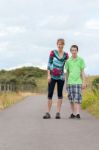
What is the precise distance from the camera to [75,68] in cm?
1494

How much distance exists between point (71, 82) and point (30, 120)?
1.66 m

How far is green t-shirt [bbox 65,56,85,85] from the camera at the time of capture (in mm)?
14891

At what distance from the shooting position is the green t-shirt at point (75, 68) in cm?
1489

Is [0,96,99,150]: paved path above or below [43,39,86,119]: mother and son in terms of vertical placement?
below

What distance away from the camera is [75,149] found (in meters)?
8.88

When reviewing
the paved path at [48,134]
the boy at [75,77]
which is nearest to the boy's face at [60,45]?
the boy at [75,77]

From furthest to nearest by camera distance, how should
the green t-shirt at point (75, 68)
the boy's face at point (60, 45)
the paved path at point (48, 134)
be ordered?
1. the green t-shirt at point (75, 68)
2. the boy's face at point (60, 45)
3. the paved path at point (48, 134)

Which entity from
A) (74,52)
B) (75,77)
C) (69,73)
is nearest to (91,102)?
(69,73)

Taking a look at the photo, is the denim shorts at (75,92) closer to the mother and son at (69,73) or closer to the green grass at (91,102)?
the mother and son at (69,73)

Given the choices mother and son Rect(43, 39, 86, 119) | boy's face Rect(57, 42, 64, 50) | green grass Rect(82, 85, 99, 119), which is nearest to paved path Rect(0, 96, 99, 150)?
mother and son Rect(43, 39, 86, 119)

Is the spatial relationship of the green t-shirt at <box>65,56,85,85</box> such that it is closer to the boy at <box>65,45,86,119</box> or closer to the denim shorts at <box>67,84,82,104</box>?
the boy at <box>65,45,86,119</box>

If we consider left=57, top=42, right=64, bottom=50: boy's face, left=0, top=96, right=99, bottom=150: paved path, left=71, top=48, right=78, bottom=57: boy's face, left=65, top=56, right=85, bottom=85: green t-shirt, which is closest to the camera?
left=0, top=96, right=99, bottom=150: paved path

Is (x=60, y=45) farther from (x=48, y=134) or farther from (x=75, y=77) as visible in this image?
(x=48, y=134)

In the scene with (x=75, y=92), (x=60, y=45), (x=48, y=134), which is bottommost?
(x=48, y=134)
